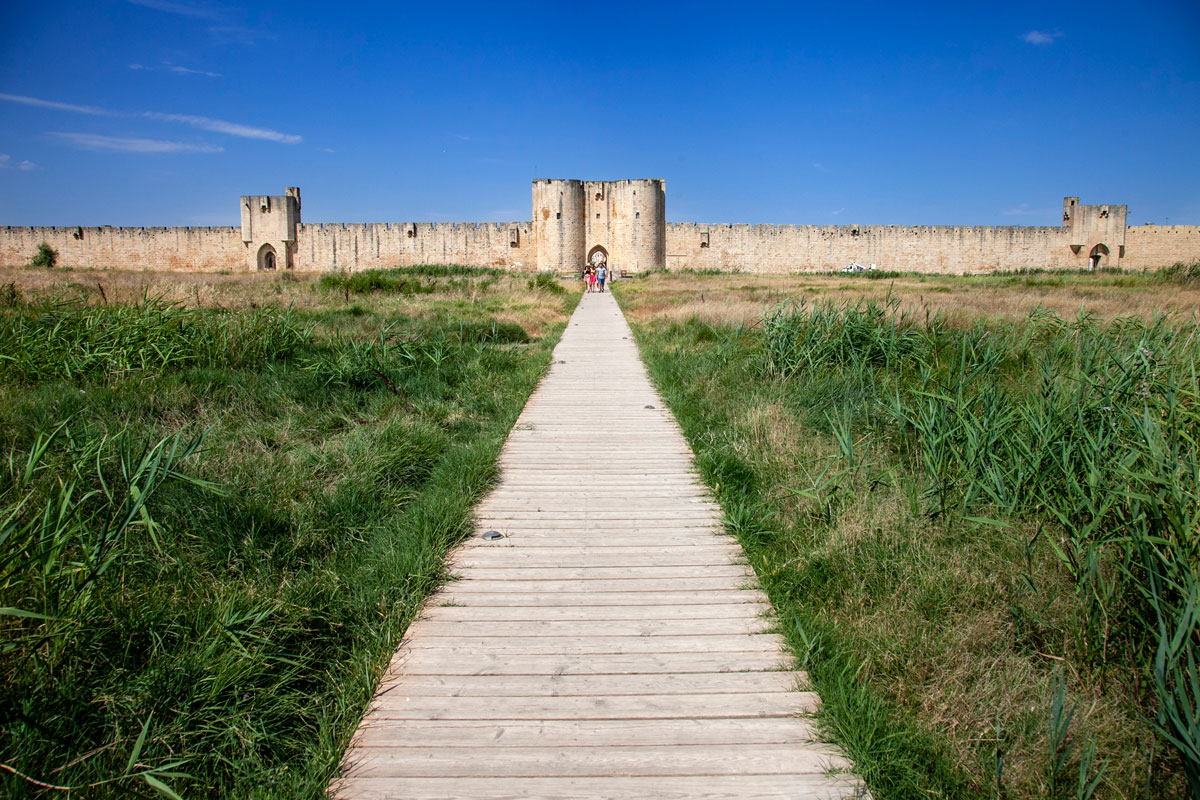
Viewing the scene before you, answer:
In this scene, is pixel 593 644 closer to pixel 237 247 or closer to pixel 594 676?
pixel 594 676

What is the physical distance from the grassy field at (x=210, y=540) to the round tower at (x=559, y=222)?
2695 centimetres

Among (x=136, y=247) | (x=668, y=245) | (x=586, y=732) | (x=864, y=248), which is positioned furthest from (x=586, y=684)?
(x=136, y=247)

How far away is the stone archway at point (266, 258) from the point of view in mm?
36281

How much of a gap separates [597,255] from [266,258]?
56.5ft

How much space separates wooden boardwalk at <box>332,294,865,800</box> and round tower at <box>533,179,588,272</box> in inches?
1195

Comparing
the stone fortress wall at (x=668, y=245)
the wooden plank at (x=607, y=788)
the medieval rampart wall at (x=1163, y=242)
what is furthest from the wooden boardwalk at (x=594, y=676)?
the medieval rampart wall at (x=1163, y=242)

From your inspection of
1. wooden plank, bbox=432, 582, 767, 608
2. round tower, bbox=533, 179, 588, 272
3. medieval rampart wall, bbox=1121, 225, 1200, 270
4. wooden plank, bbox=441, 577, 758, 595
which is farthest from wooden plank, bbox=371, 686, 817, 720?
medieval rampart wall, bbox=1121, 225, 1200, 270

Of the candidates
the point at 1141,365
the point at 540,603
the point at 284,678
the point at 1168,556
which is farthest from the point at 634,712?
the point at 1141,365

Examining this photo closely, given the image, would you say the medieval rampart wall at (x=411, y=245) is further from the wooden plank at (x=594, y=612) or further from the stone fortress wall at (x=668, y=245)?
the wooden plank at (x=594, y=612)

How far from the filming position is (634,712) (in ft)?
7.05

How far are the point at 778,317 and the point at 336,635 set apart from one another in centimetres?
598

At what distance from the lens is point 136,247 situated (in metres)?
36.3

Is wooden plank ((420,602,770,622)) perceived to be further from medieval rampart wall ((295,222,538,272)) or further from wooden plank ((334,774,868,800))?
medieval rampart wall ((295,222,538,272))

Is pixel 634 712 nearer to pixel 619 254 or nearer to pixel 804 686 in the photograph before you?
pixel 804 686
